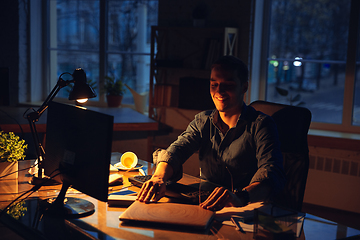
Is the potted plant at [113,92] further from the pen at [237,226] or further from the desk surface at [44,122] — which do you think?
the pen at [237,226]

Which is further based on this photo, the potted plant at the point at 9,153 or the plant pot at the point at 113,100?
the plant pot at the point at 113,100

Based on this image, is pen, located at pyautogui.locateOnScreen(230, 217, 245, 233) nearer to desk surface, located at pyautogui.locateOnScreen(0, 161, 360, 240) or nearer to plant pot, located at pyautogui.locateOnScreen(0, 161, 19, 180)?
desk surface, located at pyautogui.locateOnScreen(0, 161, 360, 240)

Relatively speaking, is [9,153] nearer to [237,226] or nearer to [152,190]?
[152,190]

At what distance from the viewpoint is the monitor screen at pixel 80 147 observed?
1.28m

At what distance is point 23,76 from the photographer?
4.70 metres

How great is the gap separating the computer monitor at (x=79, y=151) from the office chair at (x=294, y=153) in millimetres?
861

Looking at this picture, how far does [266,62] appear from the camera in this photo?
3.93 m

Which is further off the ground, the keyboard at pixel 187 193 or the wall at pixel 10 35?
the wall at pixel 10 35

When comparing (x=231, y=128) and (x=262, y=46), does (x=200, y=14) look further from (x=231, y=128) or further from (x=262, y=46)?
(x=231, y=128)

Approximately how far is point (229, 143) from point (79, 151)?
75cm

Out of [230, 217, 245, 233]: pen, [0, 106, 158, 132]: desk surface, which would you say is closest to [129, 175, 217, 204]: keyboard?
[230, 217, 245, 233]: pen

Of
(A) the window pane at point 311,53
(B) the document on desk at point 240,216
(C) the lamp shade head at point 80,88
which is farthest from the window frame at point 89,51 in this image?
(B) the document on desk at point 240,216

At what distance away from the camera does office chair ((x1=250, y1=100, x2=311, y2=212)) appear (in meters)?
1.74

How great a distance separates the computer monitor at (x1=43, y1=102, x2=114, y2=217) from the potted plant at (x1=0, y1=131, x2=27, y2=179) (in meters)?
0.26
